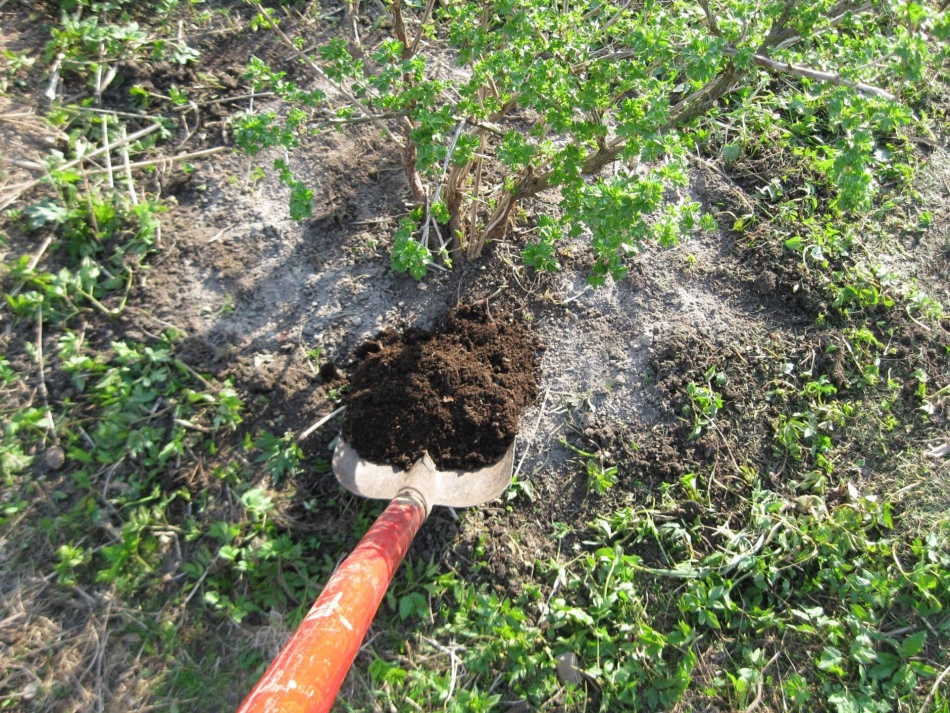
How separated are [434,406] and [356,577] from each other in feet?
2.50

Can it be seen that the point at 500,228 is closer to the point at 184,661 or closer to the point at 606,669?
the point at 606,669

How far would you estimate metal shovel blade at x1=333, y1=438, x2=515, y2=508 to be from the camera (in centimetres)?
235

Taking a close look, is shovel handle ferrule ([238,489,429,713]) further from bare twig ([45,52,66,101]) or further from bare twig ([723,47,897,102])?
bare twig ([45,52,66,101])

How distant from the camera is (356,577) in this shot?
1.89m

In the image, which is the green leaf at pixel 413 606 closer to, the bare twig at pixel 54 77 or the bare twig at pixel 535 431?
the bare twig at pixel 535 431

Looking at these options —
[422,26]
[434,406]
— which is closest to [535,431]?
[434,406]

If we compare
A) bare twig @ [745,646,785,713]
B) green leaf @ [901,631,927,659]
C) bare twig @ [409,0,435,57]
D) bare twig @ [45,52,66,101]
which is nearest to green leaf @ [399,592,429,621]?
bare twig @ [745,646,785,713]

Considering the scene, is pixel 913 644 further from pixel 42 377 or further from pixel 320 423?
pixel 42 377

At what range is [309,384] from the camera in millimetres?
2711

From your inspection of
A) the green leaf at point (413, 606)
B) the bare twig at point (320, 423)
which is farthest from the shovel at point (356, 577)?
the green leaf at point (413, 606)

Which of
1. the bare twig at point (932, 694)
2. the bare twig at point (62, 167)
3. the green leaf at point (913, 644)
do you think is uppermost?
the bare twig at point (62, 167)

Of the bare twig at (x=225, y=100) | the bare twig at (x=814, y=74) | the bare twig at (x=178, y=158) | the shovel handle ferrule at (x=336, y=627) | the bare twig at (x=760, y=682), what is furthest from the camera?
the bare twig at (x=225, y=100)

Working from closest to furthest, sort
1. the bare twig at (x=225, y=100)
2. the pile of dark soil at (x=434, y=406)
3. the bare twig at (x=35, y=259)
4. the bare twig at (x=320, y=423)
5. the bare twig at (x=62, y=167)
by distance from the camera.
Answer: the pile of dark soil at (x=434, y=406)
the bare twig at (x=320, y=423)
the bare twig at (x=35, y=259)
the bare twig at (x=62, y=167)
the bare twig at (x=225, y=100)

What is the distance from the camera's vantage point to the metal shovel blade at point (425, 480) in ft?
7.72
